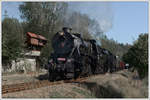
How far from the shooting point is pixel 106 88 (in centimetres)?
1034

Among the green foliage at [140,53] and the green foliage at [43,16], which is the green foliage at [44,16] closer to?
the green foliage at [43,16]

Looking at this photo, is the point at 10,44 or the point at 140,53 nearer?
the point at 140,53

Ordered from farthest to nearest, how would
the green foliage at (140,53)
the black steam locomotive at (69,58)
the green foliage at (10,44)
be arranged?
the green foliage at (10,44), the green foliage at (140,53), the black steam locomotive at (69,58)

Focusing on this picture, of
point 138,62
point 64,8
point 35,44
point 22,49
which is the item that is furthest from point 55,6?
point 138,62

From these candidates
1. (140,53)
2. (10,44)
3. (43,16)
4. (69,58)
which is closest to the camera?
(69,58)

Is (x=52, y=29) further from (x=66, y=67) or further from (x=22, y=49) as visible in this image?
(x=66, y=67)

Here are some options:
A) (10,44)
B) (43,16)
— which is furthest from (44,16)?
(10,44)

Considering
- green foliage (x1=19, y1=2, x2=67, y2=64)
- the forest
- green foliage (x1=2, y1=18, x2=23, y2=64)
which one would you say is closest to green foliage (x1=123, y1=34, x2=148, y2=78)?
the forest

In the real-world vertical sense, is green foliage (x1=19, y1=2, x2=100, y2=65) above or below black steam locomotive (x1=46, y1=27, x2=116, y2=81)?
above

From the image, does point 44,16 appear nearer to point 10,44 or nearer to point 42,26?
point 42,26

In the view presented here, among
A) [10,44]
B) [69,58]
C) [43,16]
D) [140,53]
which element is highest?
[43,16]

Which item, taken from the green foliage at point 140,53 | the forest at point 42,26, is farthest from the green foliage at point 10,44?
the green foliage at point 140,53

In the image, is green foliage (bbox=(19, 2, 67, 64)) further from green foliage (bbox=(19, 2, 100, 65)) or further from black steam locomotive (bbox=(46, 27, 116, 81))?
black steam locomotive (bbox=(46, 27, 116, 81))

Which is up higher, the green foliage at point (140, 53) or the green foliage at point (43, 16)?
the green foliage at point (43, 16)
